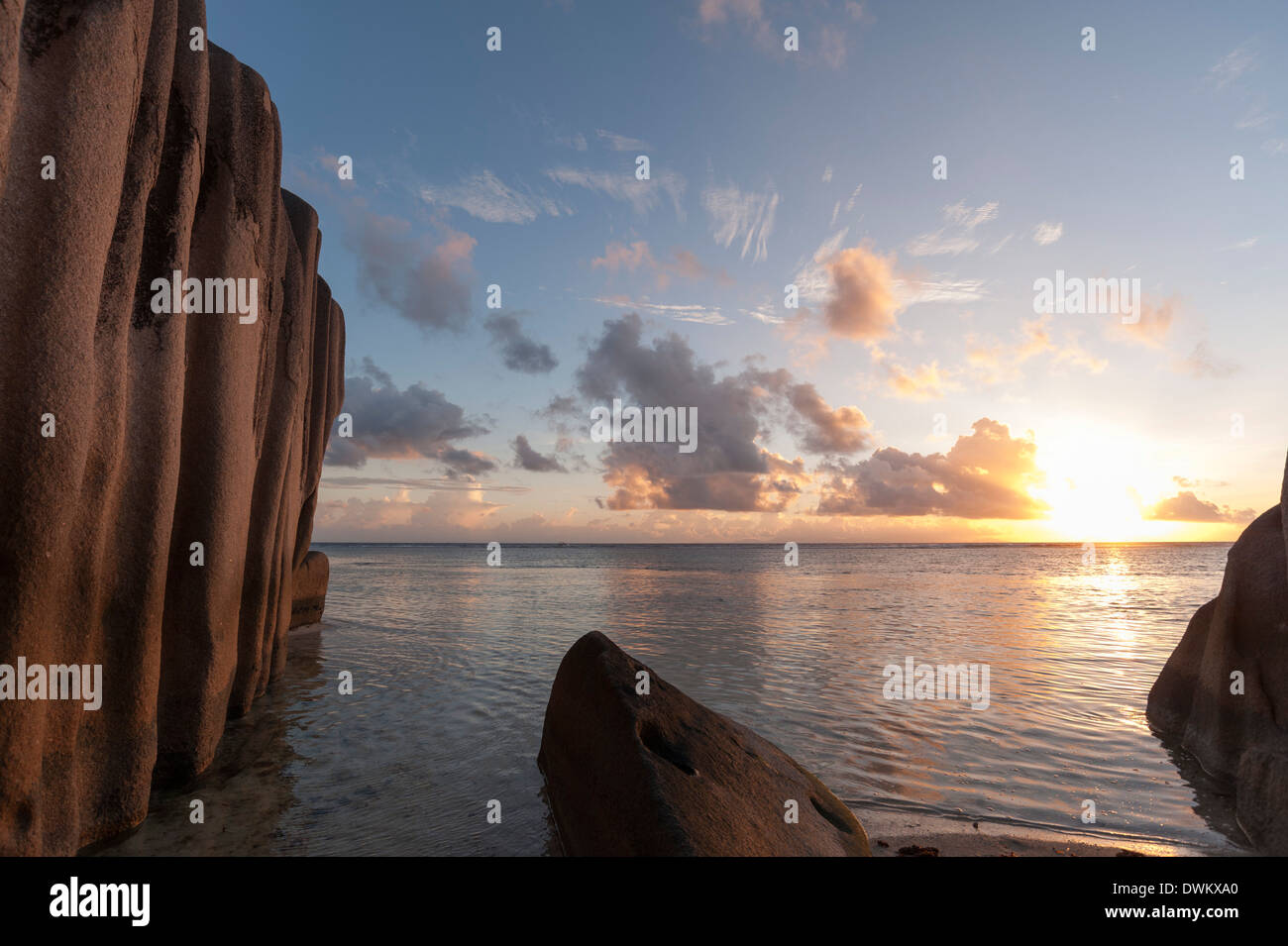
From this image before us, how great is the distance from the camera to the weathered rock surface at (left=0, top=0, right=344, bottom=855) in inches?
132

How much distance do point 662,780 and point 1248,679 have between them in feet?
20.2

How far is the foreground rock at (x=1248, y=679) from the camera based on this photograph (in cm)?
498

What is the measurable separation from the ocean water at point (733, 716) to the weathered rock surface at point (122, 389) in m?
0.94

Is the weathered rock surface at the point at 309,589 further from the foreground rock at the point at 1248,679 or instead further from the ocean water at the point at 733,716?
the foreground rock at the point at 1248,679

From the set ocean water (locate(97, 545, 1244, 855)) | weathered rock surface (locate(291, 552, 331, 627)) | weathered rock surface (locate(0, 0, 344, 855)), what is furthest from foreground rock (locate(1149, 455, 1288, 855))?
weathered rock surface (locate(291, 552, 331, 627))

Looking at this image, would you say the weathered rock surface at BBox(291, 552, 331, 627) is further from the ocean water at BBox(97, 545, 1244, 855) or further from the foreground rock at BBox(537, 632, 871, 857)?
the foreground rock at BBox(537, 632, 871, 857)

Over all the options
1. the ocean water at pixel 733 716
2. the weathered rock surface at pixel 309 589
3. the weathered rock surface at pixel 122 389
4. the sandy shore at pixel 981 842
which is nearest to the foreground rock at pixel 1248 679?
the ocean water at pixel 733 716

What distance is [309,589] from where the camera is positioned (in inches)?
576

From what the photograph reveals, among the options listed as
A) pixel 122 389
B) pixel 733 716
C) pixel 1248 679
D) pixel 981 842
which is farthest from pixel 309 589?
pixel 1248 679

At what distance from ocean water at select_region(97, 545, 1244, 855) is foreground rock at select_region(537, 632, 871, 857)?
30.3 inches

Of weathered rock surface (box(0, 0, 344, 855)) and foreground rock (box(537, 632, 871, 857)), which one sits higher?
weathered rock surface (box(0, 0, 344, 855))

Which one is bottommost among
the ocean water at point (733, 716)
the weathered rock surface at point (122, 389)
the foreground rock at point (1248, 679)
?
the ocean water at point (733, 716)

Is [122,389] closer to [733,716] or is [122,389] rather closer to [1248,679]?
[733,716]

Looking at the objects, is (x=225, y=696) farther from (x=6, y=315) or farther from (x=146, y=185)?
(x=146, y=185)
